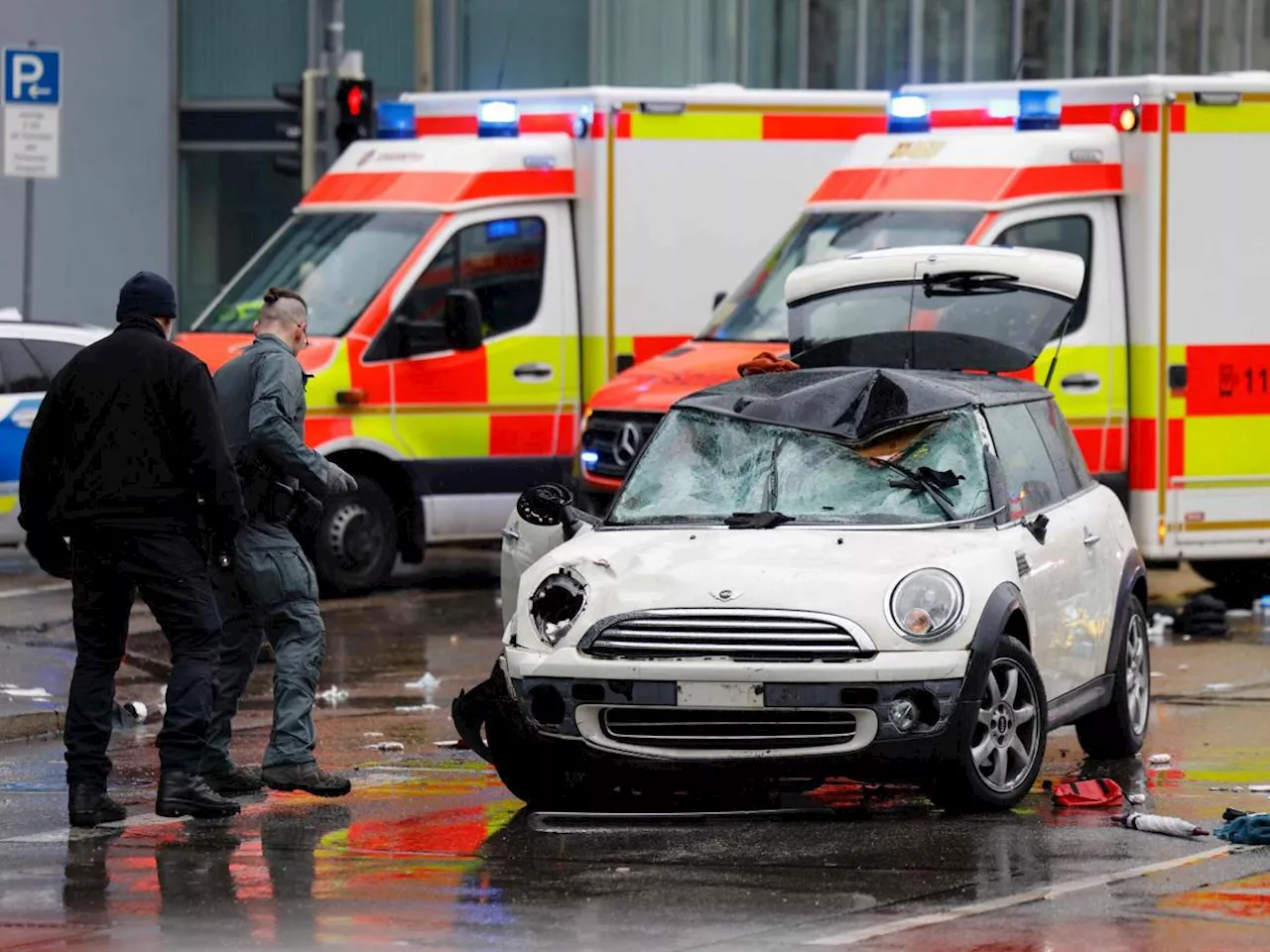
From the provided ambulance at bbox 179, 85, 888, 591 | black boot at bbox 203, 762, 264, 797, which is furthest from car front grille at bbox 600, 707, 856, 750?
ambulance at bbox 179, 85, 888, 591

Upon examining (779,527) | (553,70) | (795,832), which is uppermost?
(553,70)

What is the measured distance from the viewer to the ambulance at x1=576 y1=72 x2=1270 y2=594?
48.8 feet

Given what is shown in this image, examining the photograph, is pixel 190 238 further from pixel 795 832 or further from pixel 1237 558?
pixel 795 832

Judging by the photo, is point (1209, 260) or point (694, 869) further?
point (1209, 260)

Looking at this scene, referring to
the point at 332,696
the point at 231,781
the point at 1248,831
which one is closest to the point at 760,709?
the point at 1248,831

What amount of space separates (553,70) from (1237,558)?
11905 mm

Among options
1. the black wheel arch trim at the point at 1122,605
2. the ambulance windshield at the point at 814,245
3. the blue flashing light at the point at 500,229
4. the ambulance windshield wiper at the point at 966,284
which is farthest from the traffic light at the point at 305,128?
the black wheel arch trim at the point at 1122,605

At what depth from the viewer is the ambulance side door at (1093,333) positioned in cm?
1480

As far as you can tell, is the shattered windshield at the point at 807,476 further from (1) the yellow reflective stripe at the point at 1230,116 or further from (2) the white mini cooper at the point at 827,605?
(1) the yellow reflective stripe at the point at 1230,116

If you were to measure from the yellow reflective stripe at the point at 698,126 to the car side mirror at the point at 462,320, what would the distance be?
59.6 inches

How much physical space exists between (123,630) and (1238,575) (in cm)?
928

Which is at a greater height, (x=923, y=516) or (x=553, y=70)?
(x=553, y=70)

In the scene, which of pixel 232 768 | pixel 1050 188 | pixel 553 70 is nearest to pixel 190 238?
pixel 553 70

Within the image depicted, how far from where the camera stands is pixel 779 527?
30.0 feet
